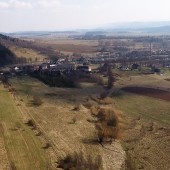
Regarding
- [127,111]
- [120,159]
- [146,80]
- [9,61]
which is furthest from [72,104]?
[9,61]

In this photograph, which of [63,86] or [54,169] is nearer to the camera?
[54,169]

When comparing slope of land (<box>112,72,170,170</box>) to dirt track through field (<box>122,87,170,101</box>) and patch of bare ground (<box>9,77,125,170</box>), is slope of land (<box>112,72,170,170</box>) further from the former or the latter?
patch of bare ground (<box>9,77,125,170</box>)

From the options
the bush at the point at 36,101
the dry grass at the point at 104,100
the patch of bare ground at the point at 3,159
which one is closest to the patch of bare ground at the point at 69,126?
the bush at the point at 36,101

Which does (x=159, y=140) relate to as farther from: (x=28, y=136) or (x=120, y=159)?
(x=28, y=136)

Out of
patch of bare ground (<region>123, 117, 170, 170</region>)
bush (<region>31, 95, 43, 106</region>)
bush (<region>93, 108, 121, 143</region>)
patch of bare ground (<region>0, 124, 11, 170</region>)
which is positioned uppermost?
patch of bare ground (<region>0, 124, 11, 170</region>)

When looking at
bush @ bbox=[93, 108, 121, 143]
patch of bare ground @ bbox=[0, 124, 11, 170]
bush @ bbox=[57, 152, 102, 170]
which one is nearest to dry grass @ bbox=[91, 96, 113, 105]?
bush @ bbox=[93, 108, 121, 143]

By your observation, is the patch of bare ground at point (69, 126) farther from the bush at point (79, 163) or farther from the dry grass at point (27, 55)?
the dry grass at point (27, 55)

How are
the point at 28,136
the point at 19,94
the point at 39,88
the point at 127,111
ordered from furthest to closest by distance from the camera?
the point at 39,88 → the point at 19,94 → the point at 127,111 → the point at 28,136

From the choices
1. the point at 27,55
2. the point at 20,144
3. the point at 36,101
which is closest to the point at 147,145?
the point at 20,144
